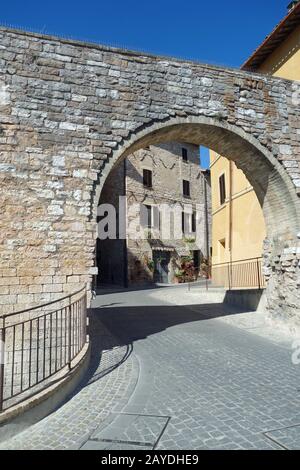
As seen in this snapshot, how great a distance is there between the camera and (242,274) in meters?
12.9

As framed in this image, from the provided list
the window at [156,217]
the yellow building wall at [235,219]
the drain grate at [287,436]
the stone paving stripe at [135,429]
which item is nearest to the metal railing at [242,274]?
the yellow building wall at [235,219]

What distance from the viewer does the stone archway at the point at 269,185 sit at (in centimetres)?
742

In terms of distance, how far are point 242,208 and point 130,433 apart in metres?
11.6

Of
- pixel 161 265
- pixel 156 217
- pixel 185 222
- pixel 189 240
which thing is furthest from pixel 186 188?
pixel 161 265

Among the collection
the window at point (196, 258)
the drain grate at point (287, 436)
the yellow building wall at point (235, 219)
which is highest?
the yellow building wall at point (235, 219)

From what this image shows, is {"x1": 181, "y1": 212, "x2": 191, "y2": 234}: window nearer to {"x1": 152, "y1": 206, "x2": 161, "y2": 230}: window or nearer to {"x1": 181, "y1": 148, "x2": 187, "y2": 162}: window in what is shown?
{"x1": 152, "y1": 206, "x2": 161, "y2": 230}: window

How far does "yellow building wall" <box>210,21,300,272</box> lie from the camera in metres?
11.5

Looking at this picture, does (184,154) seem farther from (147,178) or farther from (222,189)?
(222,189)

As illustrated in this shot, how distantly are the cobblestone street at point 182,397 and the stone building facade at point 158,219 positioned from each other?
16.0m

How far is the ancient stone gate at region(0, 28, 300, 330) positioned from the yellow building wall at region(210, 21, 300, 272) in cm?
419

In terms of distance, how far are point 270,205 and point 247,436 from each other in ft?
20.8

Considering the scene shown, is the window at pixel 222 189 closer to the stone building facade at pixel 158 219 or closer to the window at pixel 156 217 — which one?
the stone building facade at pixel 158 219

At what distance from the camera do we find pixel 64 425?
11.4ft

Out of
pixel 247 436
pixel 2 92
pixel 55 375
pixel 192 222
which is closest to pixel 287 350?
pixel 247 436
